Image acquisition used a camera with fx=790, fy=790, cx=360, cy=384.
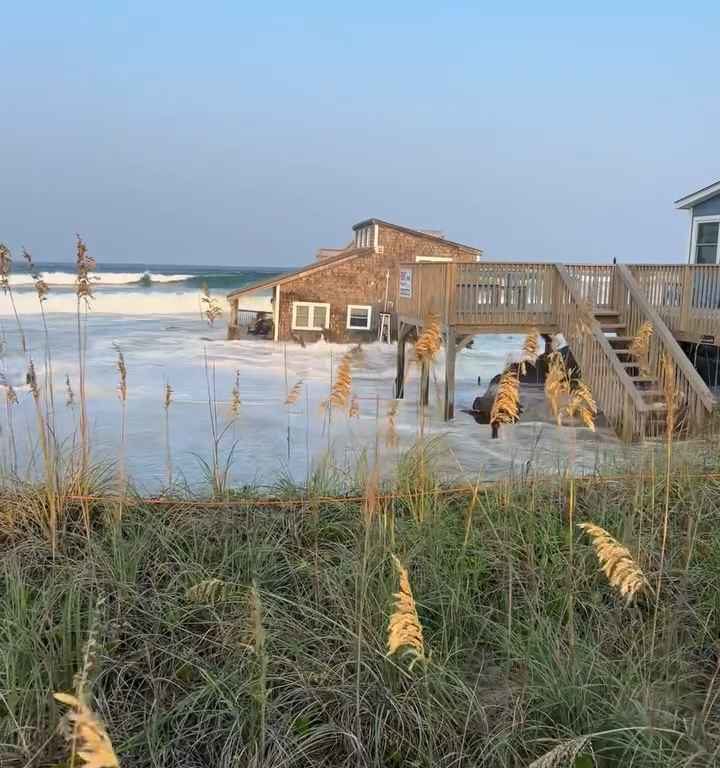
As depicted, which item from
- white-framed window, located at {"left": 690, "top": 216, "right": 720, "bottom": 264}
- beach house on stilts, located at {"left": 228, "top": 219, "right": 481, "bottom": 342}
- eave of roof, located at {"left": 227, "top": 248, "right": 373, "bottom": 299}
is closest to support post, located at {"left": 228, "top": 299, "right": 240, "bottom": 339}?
beach house on stilts, located at {"left": 228, "top": 219, "right": 481, "bottom": 342}

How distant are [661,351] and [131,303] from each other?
5830 centimetres

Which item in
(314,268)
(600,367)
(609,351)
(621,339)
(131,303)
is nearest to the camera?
(609,351)

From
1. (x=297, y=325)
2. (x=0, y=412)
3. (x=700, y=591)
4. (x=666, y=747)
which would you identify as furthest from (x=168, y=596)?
(x=297, y=325)

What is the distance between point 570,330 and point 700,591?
871 cm

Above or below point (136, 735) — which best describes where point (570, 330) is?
above

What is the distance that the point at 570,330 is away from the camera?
492 inches

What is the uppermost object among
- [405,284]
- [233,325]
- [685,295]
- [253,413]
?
[405,284]

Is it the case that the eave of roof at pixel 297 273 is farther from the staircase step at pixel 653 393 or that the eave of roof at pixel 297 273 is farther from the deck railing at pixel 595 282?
the staircase step at pixel 653 393

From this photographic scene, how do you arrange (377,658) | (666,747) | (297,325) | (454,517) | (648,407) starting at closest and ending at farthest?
(666,747) → (377,658) → (454,517) → (648,407) → (297,325)

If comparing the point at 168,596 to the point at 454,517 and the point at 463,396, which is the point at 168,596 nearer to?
the point at 454,517

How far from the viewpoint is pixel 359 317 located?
3241 cm

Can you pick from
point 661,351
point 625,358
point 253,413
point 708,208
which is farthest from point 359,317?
point 661,351

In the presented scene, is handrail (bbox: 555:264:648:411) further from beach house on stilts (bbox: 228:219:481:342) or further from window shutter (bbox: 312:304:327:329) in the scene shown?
window shutter (bbox: 312:304:327:329)

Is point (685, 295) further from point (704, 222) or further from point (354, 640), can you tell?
point (354, 640)
